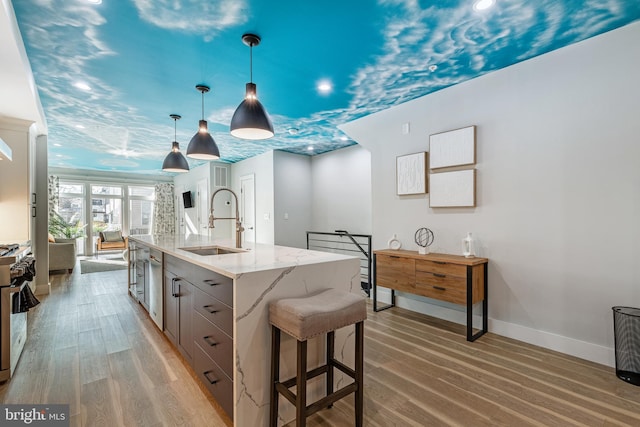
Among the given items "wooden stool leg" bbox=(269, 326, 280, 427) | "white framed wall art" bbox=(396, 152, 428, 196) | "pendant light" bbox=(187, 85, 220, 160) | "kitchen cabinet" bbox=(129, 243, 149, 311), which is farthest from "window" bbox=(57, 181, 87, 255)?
"wooden stool leg" bbox=(269, 326, 280, 427)

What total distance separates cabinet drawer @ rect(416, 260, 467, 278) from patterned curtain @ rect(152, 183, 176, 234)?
928 centimetres

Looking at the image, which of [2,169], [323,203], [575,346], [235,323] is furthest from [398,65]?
[2,169]

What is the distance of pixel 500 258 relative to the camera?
9.83 ft

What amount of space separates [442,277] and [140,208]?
10.2 metres

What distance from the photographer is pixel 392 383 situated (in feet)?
7.04

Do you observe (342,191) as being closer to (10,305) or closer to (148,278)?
(148,278)

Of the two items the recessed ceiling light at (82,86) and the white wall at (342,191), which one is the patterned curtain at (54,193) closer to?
the recessed ceiling light at (82,86)

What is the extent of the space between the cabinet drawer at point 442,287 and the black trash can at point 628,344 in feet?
3.45

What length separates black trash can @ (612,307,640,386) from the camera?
2.11 metres

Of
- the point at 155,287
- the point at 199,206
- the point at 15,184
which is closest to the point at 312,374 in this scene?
the point at 155,287

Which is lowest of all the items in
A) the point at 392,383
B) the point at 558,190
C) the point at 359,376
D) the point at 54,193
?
the point at 392,383

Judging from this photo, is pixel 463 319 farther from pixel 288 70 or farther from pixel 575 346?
pixel 288 70

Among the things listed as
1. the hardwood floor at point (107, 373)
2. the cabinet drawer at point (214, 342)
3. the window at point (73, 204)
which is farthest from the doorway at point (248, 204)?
the window at point (73, 204)

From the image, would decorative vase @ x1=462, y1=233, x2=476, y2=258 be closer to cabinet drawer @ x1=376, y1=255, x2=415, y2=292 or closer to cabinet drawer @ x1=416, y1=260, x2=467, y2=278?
cabinet drawer @ x1=416, y1=260, x2=467, y2=278
